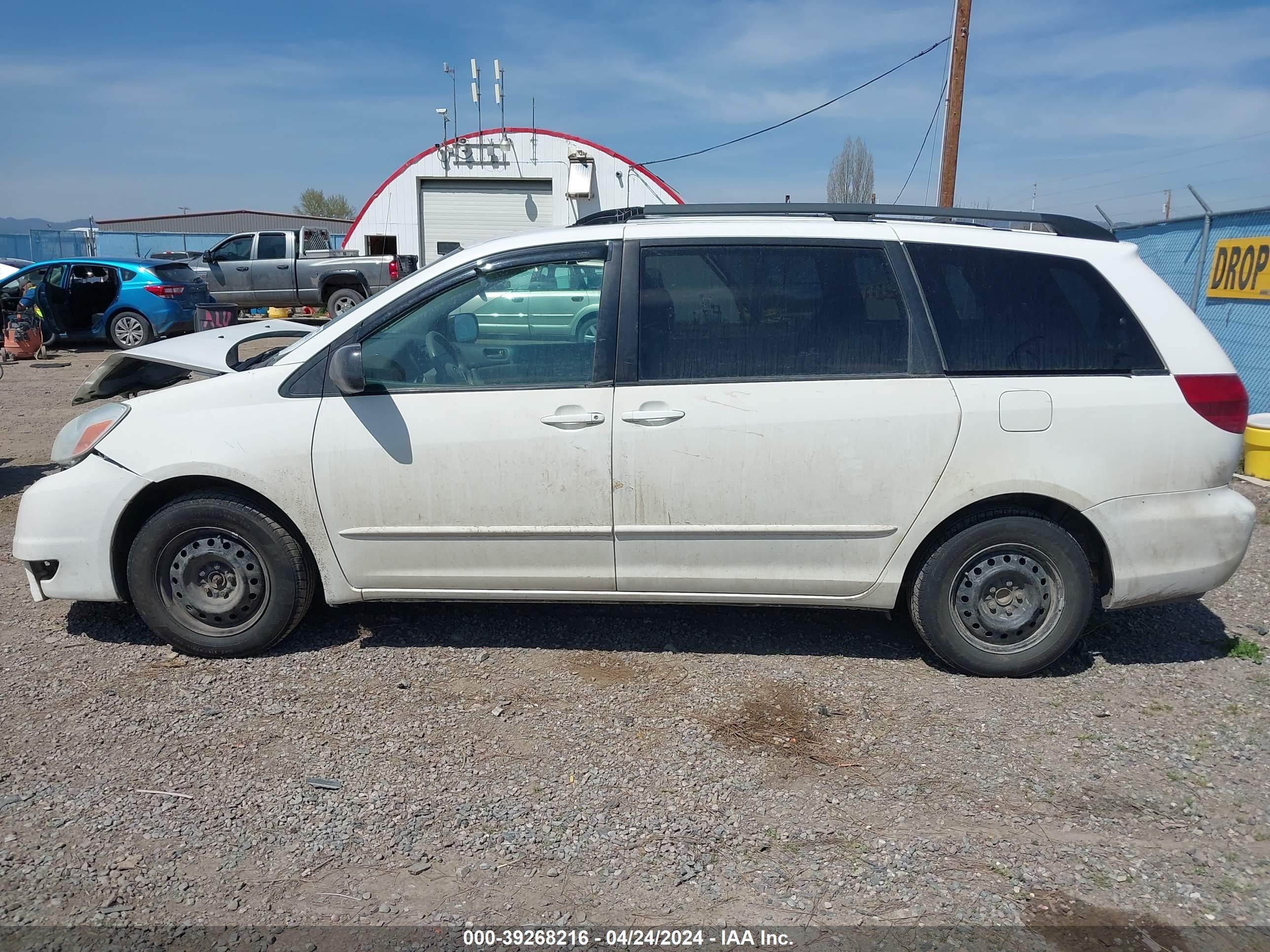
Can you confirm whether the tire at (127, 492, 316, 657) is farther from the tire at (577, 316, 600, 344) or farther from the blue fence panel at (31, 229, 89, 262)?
the blue fence panel at (31, 229, 89, 262)

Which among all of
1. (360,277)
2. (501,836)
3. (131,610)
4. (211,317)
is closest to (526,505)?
(501,836)

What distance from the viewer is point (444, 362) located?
4.05 meters

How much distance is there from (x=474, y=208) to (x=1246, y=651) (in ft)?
71.3

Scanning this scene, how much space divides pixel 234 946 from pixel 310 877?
32cm

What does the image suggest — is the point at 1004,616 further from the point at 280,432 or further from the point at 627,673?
the point at 280,432

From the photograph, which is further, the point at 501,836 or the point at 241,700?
the point at 241,700

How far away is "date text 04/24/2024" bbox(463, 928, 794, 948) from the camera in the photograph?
2.56m

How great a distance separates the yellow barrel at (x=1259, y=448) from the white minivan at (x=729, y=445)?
4.45 metres

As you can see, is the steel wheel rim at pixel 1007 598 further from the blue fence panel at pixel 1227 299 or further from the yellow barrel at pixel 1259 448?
the blue fence panel at pixel 1227 299

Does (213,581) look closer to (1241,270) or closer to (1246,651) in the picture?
(1246,651)

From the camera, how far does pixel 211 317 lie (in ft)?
44.9

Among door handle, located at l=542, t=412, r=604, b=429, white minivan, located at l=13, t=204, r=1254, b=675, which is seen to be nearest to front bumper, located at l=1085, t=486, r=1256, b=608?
white minivan, located at l=13, t=204, r=1254, b=675

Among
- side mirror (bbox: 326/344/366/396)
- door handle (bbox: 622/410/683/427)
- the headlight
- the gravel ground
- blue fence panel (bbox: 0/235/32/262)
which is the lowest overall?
the gravel ground

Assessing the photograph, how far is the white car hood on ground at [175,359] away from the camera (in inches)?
181
